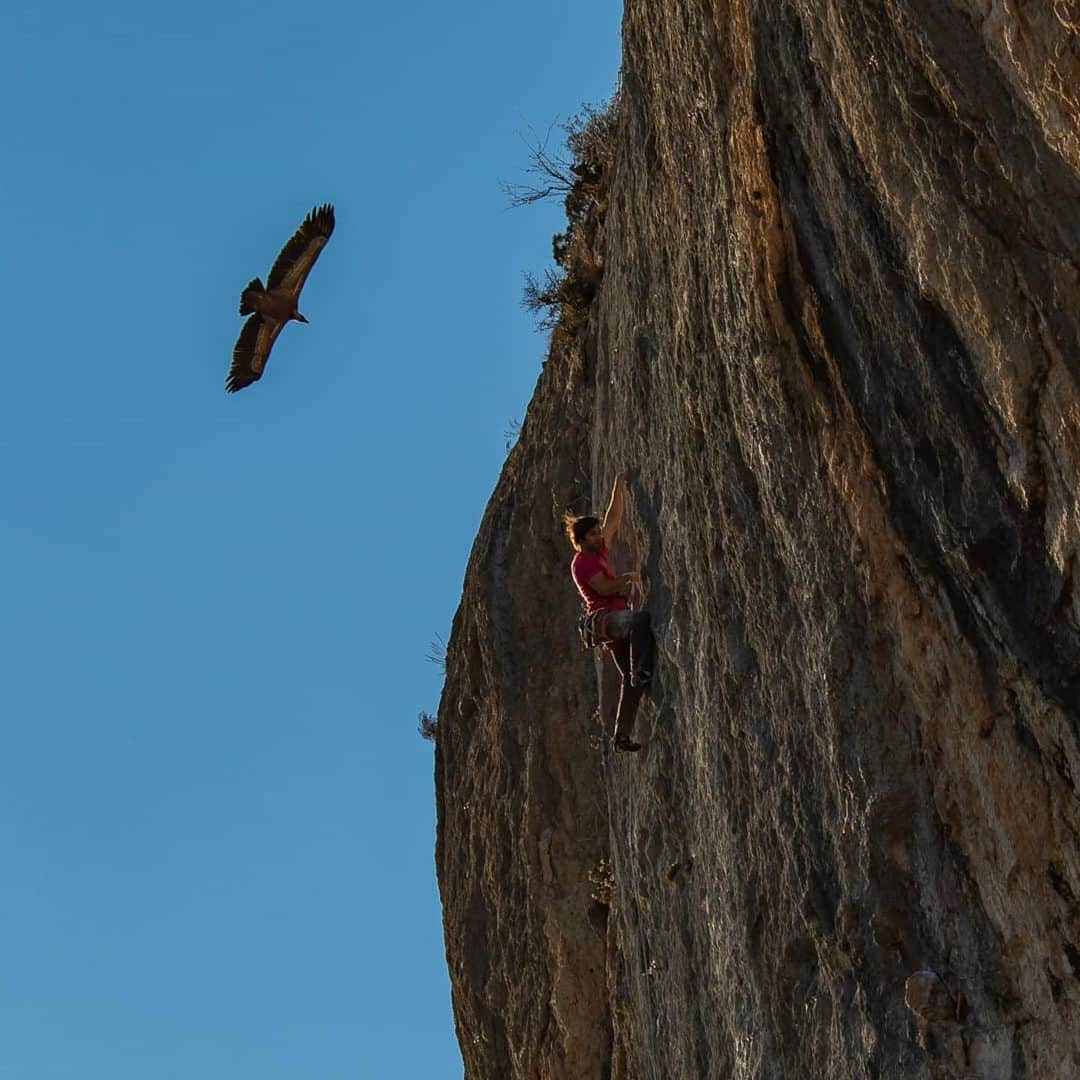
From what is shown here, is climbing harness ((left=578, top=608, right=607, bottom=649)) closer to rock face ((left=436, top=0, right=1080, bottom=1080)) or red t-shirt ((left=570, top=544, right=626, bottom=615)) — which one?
red t-shirt ((left=570, top=544, right=626, bottom=615))

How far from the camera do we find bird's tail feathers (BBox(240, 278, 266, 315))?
16750 mm

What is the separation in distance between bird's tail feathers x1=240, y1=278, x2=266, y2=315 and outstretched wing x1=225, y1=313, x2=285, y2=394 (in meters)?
0.18

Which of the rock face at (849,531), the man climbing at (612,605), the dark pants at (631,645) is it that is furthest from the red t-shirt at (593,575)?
the rock face at (849,531)

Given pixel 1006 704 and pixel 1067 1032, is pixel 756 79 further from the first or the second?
pixel 1067 1032

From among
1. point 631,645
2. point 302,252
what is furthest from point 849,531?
point 302,252

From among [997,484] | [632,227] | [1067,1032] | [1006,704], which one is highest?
[632,227]

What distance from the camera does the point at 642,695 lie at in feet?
35.5

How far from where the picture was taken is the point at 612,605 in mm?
10633

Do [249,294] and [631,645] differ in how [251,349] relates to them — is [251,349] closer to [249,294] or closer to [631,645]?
[249,294]

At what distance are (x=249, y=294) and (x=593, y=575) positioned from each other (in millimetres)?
7505

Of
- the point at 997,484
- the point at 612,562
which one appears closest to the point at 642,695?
the point at 612,562

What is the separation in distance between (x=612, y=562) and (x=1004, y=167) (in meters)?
5.89

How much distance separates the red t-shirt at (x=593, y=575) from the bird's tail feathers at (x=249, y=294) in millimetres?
7280

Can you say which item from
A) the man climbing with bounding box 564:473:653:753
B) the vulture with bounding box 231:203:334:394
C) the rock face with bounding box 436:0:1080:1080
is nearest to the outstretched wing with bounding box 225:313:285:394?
the vulture with bounding box 231:203:334:394
